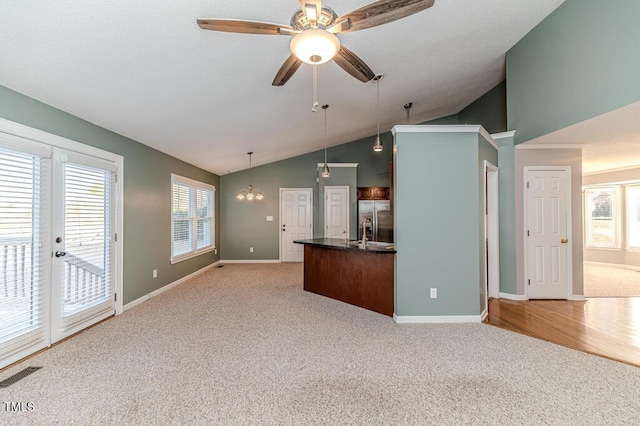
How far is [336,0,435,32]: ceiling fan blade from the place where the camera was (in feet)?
5.45

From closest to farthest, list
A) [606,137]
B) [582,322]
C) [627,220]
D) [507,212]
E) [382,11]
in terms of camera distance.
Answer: [382,11] < [582,322] < [606,137] < [507,212] < [627,220]

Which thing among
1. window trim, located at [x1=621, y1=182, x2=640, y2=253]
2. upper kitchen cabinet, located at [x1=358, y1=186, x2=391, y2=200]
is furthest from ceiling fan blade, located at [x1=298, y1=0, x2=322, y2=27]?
window trim, located at [x1=621, y1=182, x2=640, y2=253]

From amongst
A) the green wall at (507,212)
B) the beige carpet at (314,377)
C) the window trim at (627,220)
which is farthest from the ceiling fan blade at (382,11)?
the window trim at (627,220)

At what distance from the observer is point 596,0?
2.94 meters

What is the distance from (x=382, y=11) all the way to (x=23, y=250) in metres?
3.52

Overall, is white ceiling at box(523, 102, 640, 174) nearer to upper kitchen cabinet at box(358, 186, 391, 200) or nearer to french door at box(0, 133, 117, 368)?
upper kitchen cabinet at box(358, 186, 391, 200)

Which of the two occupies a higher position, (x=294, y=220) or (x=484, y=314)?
(x=294, y=220)

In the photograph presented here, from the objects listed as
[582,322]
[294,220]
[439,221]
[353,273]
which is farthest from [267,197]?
[582,322]

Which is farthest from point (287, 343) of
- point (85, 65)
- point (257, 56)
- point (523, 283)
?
point (523, 283)

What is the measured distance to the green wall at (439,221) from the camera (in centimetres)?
358

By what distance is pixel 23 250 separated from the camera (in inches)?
104

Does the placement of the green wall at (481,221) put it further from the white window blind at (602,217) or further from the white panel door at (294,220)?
the white window blind at (602,217)

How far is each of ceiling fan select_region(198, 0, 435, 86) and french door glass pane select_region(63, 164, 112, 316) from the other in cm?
261

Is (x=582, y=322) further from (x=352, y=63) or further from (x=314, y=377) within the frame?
(x=352, y=63)
